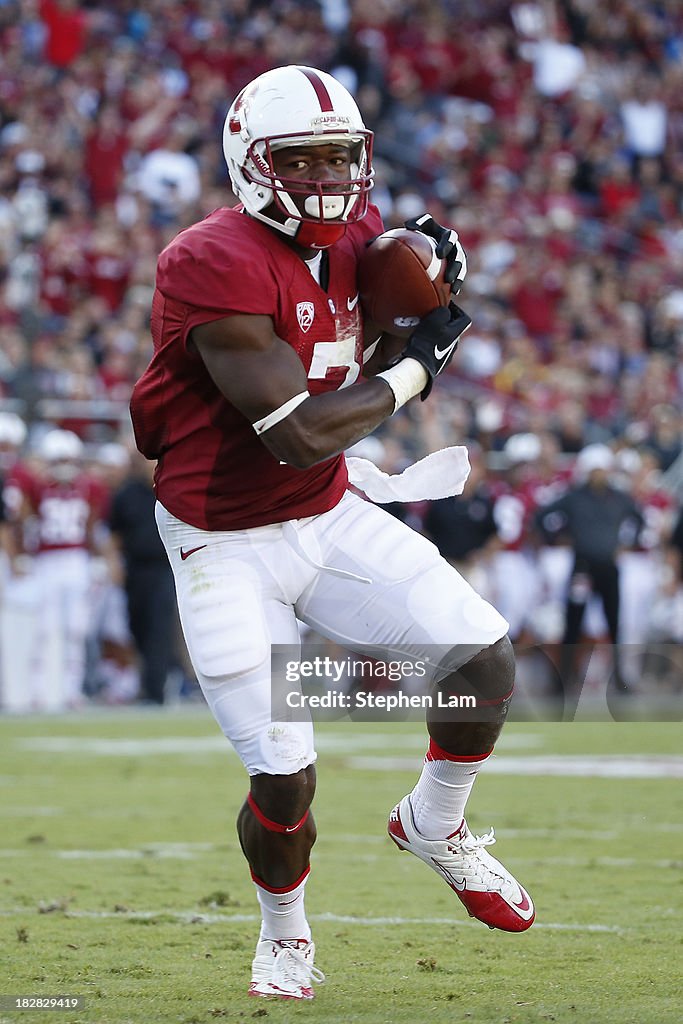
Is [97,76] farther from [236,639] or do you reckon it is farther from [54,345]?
[236,639]

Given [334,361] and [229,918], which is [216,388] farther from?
[229,918]

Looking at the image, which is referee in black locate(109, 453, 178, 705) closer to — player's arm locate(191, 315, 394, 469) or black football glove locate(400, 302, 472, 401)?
black football glove locate(400, 302, 472, 401)

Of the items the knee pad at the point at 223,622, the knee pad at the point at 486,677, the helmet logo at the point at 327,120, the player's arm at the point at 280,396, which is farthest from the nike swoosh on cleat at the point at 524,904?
the helmet logo at the point at 327,120

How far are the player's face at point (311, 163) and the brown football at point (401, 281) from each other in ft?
Answer: 0.62

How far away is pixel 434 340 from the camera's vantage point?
3480 mm

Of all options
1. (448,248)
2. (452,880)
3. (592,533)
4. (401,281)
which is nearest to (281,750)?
(452,880)

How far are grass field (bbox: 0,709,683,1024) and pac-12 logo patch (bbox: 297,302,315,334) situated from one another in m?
1.35

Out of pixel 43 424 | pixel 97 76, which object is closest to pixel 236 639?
pixel 43 424

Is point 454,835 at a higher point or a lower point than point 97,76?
higher

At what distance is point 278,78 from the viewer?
346 centimetres

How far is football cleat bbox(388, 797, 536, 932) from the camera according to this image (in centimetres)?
349

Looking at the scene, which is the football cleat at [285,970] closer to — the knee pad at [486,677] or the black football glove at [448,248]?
the knee pad at [486,677]

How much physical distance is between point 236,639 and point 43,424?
7851 millimetres

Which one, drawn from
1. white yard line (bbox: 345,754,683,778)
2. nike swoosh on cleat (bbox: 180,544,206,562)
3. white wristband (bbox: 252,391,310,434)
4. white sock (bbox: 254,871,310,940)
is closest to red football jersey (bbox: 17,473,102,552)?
white yard line (bbox: 345,754,683,778)
